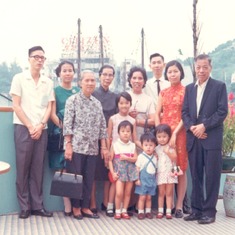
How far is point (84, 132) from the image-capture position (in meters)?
4.39

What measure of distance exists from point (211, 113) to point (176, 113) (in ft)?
1.31

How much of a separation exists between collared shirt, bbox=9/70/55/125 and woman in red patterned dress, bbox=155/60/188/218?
1098 millimetres

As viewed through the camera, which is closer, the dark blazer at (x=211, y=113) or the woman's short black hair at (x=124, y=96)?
the dark blazer at (x=211, y=113)

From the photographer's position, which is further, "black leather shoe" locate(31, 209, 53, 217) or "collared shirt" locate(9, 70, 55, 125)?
"black leather shoe" locate(31, 209, 53, 217)

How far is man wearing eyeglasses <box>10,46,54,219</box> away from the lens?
171 inches

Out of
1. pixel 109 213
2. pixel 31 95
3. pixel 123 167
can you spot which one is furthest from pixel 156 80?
pixel 109 213

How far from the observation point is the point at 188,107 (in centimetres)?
446

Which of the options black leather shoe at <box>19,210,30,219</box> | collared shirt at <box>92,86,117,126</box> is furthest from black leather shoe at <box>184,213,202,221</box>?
black leather shoe at <box>19,210,30,219</box>

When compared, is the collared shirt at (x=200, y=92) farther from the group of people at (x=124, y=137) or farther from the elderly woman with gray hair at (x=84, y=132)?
the elderly woman with gray hair at (x=84, y=132)

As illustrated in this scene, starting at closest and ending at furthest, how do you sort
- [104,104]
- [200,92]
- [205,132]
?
[205,132], [200,92], [104,104]

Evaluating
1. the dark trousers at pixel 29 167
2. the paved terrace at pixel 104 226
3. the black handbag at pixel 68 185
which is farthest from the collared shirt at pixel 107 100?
the paved terrace at pixel 104 226

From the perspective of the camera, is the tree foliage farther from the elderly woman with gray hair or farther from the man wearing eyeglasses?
the elderly woman with gray hair

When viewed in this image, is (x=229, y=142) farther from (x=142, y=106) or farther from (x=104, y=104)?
(x=104, y=104)

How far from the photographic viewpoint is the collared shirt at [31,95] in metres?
4.36
